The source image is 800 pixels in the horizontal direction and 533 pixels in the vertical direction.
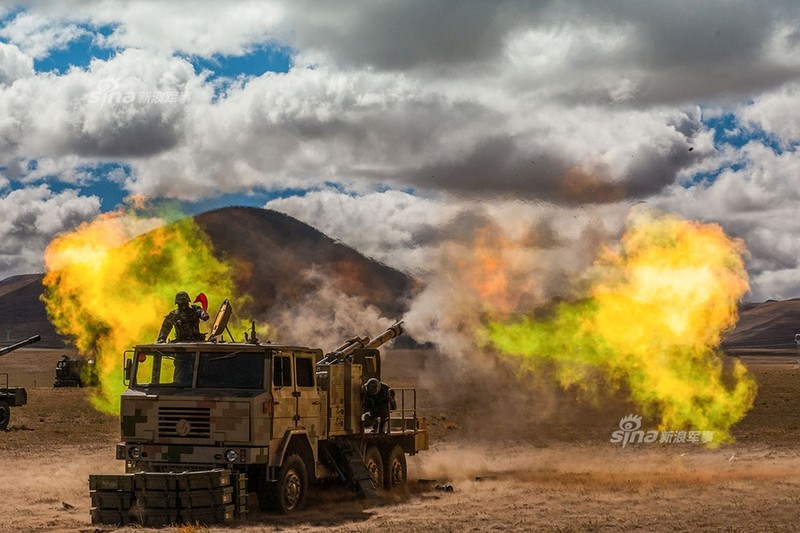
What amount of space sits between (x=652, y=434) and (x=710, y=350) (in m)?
7.78

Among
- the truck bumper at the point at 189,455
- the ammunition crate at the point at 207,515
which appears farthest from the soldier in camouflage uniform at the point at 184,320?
the ammunition crate at the point at 207,515

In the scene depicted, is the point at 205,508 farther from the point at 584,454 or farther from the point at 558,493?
the point at 584,454

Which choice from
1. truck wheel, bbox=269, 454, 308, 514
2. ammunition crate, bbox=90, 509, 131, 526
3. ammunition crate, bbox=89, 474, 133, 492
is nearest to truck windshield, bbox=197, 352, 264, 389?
truck wheel, bbox=269, 454, 308, 514

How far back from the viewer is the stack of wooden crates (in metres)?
17.7

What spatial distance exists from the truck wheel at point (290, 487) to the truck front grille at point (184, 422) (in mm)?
1662

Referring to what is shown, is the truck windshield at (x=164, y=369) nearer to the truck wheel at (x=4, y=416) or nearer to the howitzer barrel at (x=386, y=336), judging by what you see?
the howitzer barrel at (x=386, y=336)

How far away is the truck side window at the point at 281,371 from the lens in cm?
1953

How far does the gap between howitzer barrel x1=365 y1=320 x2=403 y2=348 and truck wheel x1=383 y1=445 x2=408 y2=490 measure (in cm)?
284

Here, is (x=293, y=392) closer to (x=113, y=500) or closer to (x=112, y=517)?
(x=113, y=500)

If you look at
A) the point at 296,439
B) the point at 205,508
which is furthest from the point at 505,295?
the point at 205,508

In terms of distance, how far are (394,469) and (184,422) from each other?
Result: 22.9 ft

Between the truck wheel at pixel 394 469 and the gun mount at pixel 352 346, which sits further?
the truck wheel at pixel 394 469

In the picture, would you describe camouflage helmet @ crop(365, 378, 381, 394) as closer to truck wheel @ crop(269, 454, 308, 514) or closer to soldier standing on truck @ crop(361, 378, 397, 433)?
soldier standing on truck @ crop(361, 378, 397, 433)

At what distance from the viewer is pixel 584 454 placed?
109 feet
